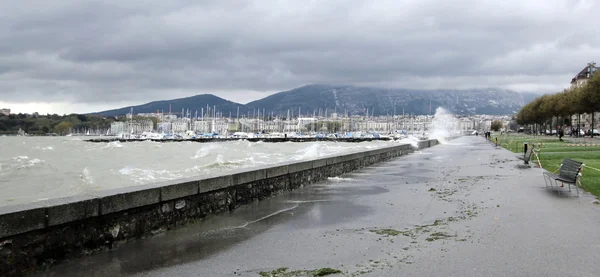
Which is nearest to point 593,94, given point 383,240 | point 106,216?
point 383,240

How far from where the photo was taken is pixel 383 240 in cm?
845

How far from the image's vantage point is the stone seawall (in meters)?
6.41

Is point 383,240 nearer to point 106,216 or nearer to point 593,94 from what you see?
point 106,216

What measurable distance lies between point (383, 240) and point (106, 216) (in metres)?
4.06

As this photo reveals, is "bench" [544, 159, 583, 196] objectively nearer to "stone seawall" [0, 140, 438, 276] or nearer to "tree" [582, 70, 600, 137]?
"stone seawall" [0, 140, 438, 276]

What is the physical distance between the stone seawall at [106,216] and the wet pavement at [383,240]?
0.21m

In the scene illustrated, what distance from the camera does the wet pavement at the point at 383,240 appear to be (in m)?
6.77

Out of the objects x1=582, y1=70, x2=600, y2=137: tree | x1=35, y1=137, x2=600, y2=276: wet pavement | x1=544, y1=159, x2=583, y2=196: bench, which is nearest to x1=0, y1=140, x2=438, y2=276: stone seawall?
x1=35, y1=137, x2=600, y2=276: wet pavement

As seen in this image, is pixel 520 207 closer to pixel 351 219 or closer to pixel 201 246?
pixel 351 219

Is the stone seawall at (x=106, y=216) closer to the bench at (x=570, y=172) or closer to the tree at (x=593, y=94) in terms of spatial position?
the bench at (x=570, y=172)

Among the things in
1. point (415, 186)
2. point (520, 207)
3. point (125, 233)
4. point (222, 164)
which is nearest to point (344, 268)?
point (125, 233)

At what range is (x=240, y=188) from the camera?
468 inches

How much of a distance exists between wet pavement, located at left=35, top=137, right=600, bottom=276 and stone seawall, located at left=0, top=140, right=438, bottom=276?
21cm

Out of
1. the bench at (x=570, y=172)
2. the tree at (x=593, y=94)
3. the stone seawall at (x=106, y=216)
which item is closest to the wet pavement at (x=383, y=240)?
the stone seawall at (x=106, y=216)
